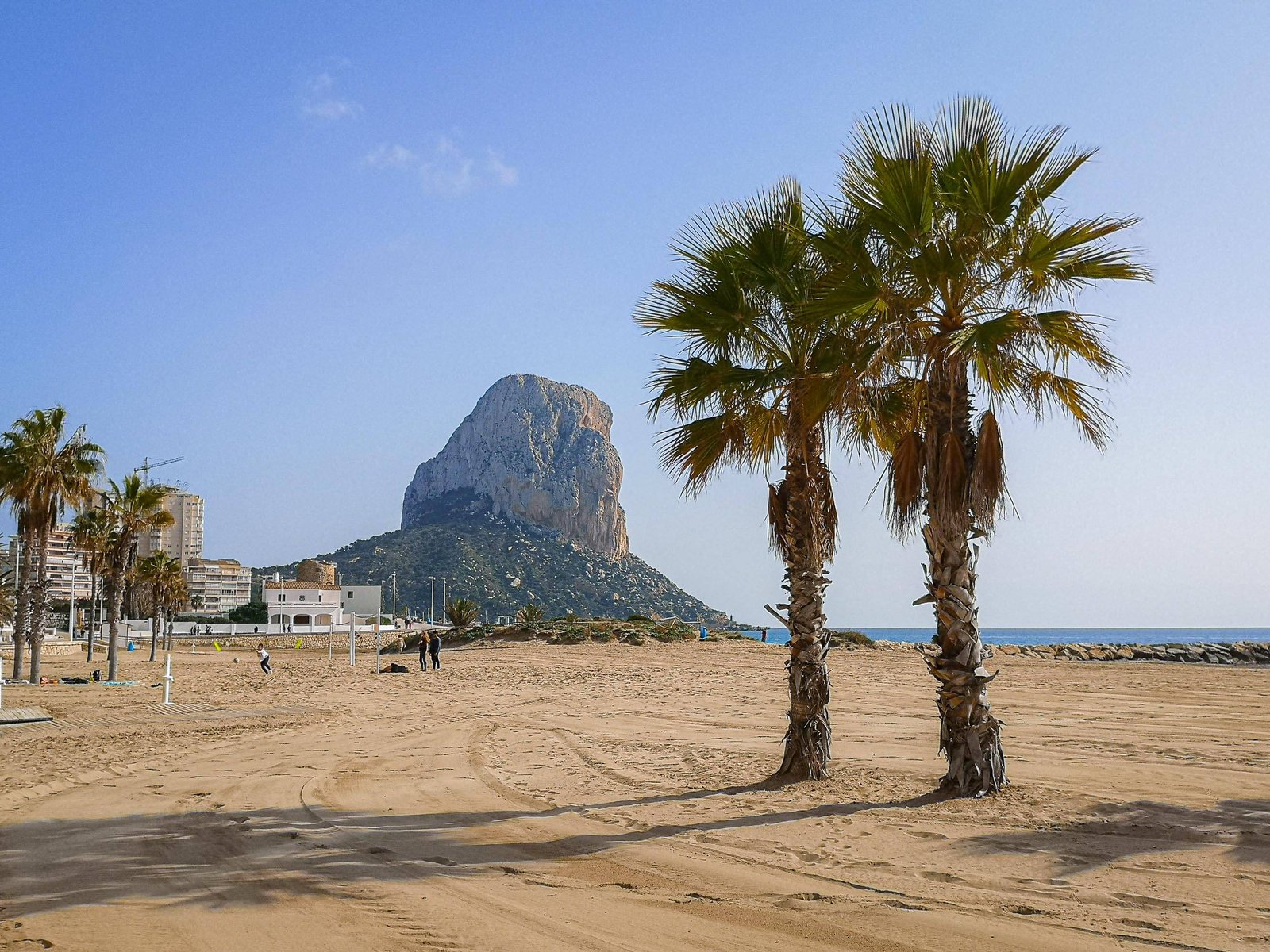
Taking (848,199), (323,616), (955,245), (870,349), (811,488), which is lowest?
(323,616)

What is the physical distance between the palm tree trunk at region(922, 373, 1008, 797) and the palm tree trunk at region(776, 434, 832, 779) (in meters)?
1.29

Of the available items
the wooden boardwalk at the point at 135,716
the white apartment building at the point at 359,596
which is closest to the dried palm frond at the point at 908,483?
the wooden boardwalk at the point at 135,716

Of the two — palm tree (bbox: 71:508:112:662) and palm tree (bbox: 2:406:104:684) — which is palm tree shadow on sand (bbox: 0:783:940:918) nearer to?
palm tree (bbox: 2:406:104:684)

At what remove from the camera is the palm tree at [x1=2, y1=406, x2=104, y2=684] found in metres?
25.8

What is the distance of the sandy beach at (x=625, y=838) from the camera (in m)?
5.12

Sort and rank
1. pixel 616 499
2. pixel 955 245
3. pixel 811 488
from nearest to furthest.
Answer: pixel 955 245 < pixel 811 488 < pixel 616 499

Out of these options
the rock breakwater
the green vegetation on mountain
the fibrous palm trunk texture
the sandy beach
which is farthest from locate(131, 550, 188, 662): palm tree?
the green vegetation on mountain

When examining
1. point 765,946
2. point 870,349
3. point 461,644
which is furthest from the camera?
point 461,644

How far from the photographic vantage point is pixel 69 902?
5.62m

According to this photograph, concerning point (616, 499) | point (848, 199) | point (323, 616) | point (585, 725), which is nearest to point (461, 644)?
point (585, 725)

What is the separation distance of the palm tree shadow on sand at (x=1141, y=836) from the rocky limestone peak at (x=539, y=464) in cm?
12857


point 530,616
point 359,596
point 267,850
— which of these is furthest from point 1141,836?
point 359,596

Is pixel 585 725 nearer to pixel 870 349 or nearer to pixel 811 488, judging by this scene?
pixel 811 488

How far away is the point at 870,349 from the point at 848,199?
1423mm
